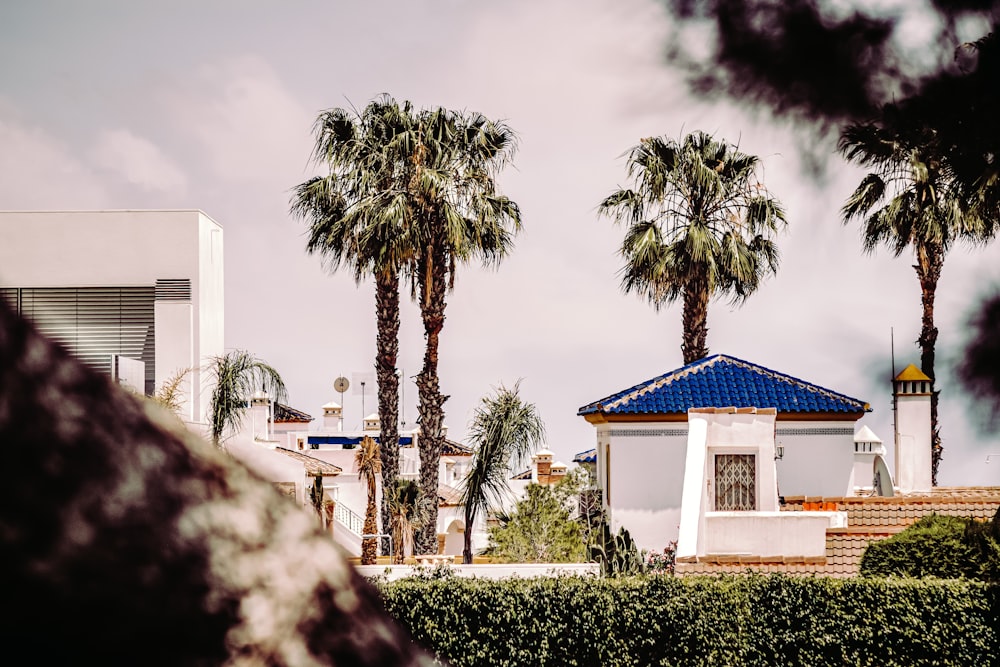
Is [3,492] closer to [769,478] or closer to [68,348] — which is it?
[68,348]

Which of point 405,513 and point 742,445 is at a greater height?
point 742,445

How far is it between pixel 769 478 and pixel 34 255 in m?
18.0

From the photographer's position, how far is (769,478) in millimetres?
21828

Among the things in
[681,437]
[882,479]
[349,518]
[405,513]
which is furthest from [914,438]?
[349,518]

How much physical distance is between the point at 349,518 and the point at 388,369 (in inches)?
208

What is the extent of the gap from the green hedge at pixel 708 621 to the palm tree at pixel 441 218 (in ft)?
47.3

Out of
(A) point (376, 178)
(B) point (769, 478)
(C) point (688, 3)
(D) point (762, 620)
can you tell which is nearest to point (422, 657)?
(C) point (688, 3)

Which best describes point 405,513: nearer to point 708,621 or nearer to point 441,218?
point 441,218

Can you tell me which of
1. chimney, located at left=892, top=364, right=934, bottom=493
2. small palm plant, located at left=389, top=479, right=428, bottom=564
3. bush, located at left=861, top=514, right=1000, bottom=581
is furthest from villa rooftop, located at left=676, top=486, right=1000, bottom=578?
small palm plant, located at left=389, top=479, right=428, bottom=564

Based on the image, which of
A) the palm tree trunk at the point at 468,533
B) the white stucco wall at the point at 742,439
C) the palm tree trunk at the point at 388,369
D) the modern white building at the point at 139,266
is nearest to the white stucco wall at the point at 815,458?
the white stucco wall at the point at 742,439

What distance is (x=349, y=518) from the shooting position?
32062mm

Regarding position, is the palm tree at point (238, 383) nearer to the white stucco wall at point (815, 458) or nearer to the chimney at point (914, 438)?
the white stucco wall at point (815, 458)

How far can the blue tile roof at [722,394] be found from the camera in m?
25.9

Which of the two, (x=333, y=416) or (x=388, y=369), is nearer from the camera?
(x=388, y=369)
